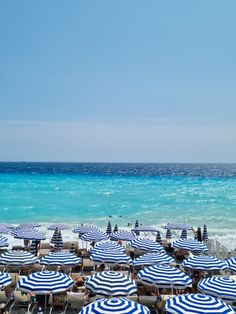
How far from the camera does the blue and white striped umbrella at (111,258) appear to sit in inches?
514

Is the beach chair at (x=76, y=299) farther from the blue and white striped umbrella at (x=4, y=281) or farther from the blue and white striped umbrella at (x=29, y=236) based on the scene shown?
the blue and white striped umbrella at (x=29, y=236)

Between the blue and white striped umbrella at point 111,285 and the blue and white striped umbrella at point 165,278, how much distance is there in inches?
32.7

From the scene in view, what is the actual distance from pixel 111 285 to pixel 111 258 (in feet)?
Result: 10.5

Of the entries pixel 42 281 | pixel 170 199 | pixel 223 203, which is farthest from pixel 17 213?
pixel 42 281

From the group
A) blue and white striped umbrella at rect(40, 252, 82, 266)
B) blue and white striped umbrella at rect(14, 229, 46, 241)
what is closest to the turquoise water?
blue and white striped umbrella at rect(14, 229, 46, 241)

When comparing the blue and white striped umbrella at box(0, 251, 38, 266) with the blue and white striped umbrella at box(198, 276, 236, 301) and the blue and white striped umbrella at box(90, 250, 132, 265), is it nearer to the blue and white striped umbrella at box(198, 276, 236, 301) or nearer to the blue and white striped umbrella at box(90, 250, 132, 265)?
the blue and white striped umbrella at box(90, 250, 132, 265)

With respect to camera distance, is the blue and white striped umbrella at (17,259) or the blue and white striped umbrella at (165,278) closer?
the blue and white striped umbrella at (165,278)

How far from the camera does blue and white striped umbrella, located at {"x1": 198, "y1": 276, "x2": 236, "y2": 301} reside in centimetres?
970

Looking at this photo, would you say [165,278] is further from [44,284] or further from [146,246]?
[146,246]

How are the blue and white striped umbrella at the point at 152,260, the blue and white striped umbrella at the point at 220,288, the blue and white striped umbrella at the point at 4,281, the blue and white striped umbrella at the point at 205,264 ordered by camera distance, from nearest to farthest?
the blue and white striped umbrella at the point at 220,288
the blue and white striped umbrella at the point at 4,281
the blue and white striped umbrella at the point at 205,264
the blue and white striped umbrella at the point at 152,260

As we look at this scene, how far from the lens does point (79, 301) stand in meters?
11.0

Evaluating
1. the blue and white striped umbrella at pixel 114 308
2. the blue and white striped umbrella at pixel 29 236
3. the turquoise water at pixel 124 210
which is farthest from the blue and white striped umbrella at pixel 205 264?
the turquoise water at pixel 124 210

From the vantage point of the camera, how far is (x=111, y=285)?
9953mm

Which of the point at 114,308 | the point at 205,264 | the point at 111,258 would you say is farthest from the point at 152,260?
the point at 114,308
